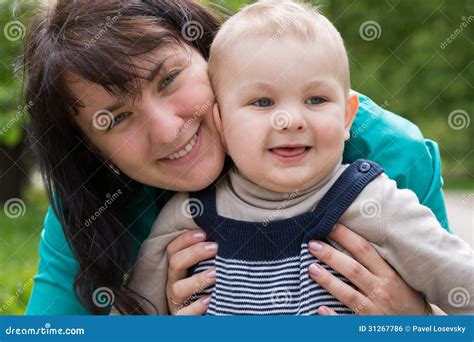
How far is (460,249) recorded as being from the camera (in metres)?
1.98

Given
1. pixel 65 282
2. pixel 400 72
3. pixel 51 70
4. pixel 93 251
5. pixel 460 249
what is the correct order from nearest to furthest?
pixel 460 249 < pixel 51 70 < pixel 93 251 < pixel 65 282 < pixel 400 72

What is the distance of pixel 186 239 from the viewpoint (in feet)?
7.20

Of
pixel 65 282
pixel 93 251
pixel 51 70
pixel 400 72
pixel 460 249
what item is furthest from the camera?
pixel 400 72

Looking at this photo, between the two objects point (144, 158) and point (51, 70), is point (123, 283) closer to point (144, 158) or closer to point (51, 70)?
point (144, 158)

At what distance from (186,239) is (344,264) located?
1.47 ft

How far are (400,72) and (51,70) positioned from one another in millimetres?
6624

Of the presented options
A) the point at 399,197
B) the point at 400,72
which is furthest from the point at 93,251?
the point at 400,72

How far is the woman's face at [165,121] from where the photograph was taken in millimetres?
2150
